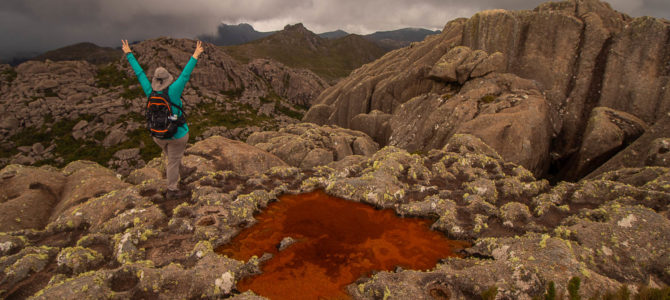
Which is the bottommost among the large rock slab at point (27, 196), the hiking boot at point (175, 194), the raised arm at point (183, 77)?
the large rock slab at point (27, 196)

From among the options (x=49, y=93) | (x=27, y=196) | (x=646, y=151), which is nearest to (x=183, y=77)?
(x=27, y=196)

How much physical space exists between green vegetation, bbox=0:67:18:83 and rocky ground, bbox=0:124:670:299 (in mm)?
260306

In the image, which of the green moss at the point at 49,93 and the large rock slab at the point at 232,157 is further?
the green moss at the point at 49,93

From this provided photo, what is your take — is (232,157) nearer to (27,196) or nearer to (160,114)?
(160,114)

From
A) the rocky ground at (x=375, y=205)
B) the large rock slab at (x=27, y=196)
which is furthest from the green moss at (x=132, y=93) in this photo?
the rocky ground at (x=375, y=205)

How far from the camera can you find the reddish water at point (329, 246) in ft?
29.6

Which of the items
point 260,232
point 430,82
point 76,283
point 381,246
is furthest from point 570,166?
point 76,283

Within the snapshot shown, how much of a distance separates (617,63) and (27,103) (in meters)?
253

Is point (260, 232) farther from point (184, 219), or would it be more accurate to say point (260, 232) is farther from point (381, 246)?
point (381, 246)

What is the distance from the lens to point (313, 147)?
3256 cm

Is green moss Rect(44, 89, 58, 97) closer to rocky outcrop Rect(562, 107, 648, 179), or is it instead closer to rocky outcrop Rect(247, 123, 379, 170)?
rocky outcrop Rect(247, 123, 379, 170)

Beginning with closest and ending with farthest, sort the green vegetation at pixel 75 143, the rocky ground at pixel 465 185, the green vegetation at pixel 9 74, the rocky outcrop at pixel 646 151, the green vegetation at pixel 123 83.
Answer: the rocky ground at pixel 465 185, the rocky outcrop at pixel 646 151, the green vegetation at pixel 75 143, the green vegetation at pixel 123 83, the green vegetation at pixel 9 74

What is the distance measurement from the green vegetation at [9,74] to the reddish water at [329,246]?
275 meters

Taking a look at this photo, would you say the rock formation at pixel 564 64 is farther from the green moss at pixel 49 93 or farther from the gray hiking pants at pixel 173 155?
the green moss at pixel 49 93
